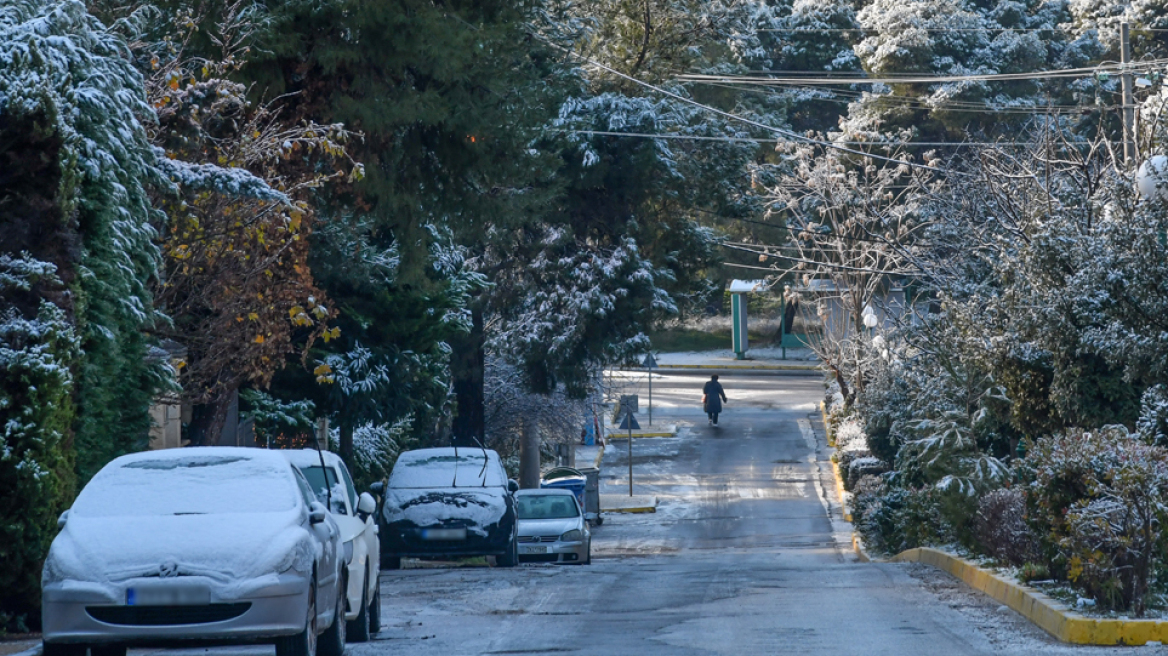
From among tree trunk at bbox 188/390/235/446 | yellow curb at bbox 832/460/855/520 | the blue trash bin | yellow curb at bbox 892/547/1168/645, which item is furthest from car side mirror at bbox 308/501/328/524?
yellow curb at bbox 832/460/855/520

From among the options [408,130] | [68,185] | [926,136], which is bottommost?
[68,185]

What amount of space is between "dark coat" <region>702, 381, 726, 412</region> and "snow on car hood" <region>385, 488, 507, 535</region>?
1121 inches

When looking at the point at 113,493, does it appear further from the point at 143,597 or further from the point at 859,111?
the point at 859,111

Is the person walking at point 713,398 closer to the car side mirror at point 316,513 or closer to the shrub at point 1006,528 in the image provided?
the shrub at point 1006,528

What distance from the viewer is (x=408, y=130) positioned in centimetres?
2028

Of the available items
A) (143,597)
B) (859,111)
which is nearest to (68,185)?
(143,597)

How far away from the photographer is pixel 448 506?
1958 cm

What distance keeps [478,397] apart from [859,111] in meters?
22.7

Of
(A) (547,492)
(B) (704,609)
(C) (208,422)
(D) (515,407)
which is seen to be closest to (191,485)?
(B) (704,609)

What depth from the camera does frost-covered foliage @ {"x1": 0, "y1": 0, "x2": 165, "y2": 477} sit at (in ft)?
37.9

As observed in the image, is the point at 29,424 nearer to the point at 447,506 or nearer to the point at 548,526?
the point at 447,506

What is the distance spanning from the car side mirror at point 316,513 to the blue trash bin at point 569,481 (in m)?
22.8

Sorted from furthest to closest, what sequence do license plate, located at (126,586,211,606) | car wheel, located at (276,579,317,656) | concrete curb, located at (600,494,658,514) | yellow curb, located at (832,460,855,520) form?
concrete curb, located at (600,494,658,514), yellow curb, located at (832,460,855,520), car wheel, located at (276,579,317,656), license plate, located at (126,586,211,606)

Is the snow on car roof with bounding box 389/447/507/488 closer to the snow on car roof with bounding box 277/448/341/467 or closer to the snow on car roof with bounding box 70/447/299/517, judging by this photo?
the snow on car roof with bounding box 277/448/341/467
